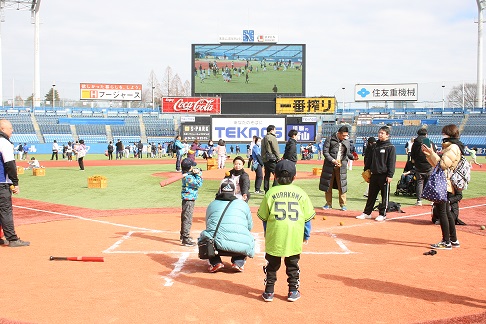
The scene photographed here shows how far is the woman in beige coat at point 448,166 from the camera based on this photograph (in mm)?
8352

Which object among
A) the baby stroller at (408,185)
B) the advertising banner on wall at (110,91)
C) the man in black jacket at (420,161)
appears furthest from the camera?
the advertising banner on wall at (110,91)

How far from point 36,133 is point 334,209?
180 feet

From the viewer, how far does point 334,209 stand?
13469mm

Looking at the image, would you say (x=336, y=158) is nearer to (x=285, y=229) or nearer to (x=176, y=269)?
(x=176, y=269)

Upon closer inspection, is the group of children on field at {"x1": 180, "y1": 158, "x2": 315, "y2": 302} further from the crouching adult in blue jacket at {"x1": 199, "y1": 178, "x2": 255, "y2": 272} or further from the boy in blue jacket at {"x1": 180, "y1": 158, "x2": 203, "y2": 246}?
the boy in blue jacket at {"x1": 180, "y1": 158, "x2": 203, "y2": 246}

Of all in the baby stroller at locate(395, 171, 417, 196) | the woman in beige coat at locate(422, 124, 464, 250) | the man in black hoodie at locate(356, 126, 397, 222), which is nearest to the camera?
the woman in beige coat at locate(422, 124, 464, 250)

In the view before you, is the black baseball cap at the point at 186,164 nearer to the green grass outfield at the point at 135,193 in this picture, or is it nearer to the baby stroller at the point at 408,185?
the green grass outfield at the point at 135,193

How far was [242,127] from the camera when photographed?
120ft

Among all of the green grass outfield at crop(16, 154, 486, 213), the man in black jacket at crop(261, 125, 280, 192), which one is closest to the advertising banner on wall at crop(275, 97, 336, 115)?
the green grass outfield at crop(16, 154, 486, 213)

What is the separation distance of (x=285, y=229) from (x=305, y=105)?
33039mm

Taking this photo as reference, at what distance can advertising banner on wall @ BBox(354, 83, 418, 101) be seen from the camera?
7050cm

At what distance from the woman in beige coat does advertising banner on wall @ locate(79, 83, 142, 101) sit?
238ft

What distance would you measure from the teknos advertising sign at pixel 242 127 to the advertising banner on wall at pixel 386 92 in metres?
39.1

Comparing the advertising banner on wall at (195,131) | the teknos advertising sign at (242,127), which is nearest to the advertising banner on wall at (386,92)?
the teknos advertising sign at (242,127)
